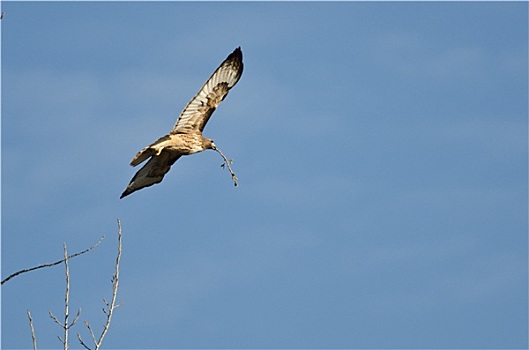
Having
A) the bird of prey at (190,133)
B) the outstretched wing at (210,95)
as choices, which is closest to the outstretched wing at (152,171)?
the bird of prey at (190,133)

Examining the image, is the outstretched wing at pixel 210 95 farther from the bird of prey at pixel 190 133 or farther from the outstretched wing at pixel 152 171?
the outstretched wing at pixel 152 171

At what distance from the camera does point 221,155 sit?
46.4ft

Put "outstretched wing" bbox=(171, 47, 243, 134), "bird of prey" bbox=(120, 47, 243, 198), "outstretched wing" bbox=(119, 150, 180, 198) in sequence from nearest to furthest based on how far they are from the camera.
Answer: "bird of prey" bbox=(120, 47, 243, 198)
"outstretched wing" bbox=(119, 150, 180, 198)
"outstretched wing" bbox=(171, 47, 243, 134)

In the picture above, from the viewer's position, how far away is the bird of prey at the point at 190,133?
1428cm

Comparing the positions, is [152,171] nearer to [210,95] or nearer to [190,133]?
[190,133]

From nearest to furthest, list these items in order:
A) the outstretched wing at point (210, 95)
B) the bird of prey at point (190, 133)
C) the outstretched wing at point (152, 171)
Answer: the bird of prey at point (190, 133)
the outstretched wing at point (152, 171)
the outstretched wing at point (210, 95)

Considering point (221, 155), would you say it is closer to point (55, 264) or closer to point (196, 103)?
point (196, 103)

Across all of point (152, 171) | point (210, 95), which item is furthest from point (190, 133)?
point (210, 95)

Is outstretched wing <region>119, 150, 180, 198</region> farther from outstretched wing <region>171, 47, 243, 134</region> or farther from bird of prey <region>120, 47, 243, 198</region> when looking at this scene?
outstretched wing <region>171, 47, 243, 134</region>

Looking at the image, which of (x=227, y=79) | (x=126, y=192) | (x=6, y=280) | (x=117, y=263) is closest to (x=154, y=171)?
(x=126, y=192)

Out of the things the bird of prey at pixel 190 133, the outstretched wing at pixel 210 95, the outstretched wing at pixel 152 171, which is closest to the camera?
the bird of prey at pixel 190 133

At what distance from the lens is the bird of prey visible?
46.9 ft

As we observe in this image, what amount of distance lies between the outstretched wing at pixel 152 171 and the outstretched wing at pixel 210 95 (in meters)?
0.46

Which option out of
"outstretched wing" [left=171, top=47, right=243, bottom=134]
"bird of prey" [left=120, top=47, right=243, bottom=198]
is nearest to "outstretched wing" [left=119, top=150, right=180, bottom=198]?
"bird of prey" [left=120, top=47, right=243, bottom=198]
